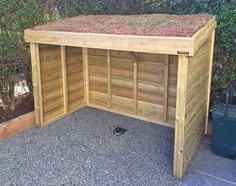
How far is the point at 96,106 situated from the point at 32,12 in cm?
197

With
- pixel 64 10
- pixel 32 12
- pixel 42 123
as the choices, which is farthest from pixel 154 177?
pixel 64 10

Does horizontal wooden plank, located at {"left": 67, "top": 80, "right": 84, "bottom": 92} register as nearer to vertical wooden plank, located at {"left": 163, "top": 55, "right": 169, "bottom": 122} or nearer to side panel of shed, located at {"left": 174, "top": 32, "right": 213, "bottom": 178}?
vertical wooden plank, located at {"left": 163, "top": 55, "right": 169, "bottom": 122}

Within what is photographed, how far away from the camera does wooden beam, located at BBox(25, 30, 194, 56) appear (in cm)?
256

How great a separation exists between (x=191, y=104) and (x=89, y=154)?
4.73 ft

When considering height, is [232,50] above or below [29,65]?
above

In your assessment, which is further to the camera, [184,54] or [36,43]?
[36,43]

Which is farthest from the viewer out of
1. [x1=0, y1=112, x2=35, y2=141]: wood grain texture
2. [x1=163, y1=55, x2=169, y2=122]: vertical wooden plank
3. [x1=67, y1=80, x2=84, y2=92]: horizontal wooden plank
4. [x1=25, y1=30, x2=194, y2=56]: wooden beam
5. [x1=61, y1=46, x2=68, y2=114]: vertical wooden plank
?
[x1=67, y1=80, x2=84, y2=92]: horizontal wooden plank

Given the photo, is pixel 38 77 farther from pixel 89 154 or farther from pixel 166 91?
pixel 166 91

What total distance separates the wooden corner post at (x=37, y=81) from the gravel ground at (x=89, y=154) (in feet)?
0.80

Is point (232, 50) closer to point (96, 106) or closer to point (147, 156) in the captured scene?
point (147, 156)

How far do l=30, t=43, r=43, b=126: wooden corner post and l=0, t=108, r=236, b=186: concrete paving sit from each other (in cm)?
22

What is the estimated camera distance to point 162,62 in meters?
4.04

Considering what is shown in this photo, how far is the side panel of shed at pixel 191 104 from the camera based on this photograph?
2.69 m

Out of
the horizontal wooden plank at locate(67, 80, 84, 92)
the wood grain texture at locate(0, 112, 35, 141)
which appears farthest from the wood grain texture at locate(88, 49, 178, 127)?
the wood grain texture at locate(0, 112, 35, 141)
